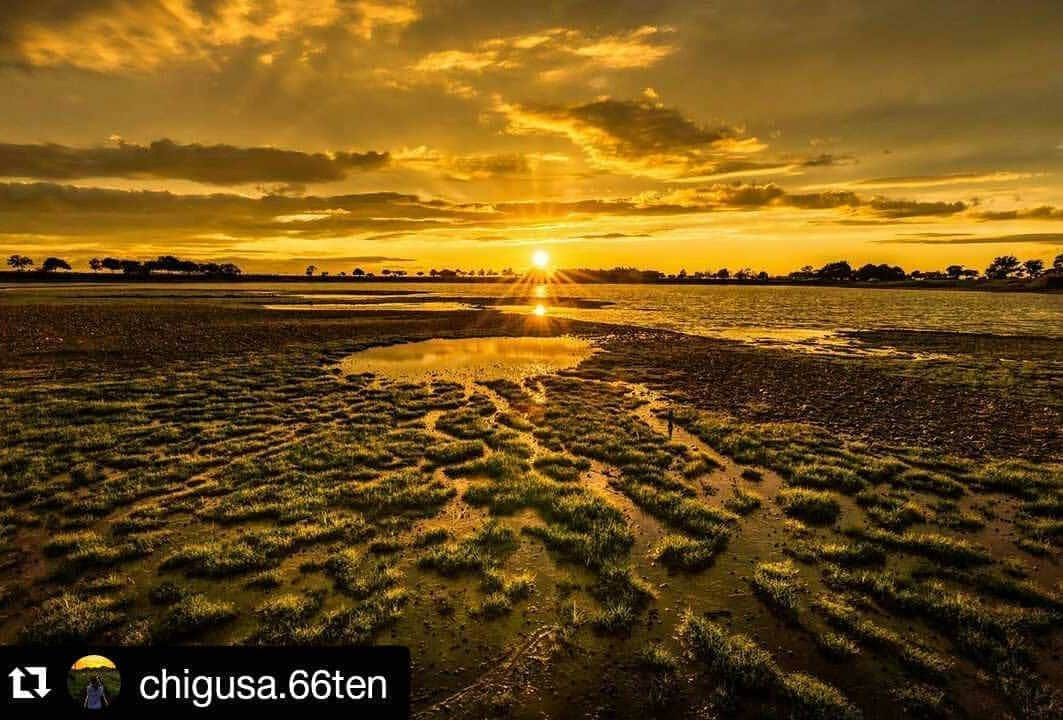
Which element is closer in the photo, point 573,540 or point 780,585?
point 780,585

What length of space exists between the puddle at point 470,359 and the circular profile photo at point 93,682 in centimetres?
2655

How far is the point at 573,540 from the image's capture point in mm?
11961

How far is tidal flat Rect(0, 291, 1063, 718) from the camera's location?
7.91 metres

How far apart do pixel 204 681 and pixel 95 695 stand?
114cm

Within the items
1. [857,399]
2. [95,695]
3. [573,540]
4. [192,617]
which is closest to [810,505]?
[573,540]

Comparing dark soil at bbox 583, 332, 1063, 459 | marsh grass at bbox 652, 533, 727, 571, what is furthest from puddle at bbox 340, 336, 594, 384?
marsh grass at bbox 652, 533, 727, 571

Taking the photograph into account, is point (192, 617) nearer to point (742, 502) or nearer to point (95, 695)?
point (95, 695)

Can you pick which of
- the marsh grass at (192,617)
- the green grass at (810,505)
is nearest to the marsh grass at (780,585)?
the green grass at (810,505)

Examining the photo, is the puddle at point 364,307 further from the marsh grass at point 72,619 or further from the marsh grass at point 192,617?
the marsh grass at point 192,617

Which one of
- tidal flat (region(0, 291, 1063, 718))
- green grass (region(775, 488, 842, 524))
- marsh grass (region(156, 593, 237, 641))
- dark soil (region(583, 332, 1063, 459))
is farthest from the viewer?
dark soil (region(583, 332, 1063, 459))

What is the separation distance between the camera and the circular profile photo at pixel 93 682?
18.6 ft

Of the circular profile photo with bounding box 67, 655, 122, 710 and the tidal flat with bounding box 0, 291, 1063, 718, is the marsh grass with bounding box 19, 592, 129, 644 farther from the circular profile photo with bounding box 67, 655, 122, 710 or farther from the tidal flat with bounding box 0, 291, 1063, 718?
the circular profile photo with bounding box 67, 655, 122, 710

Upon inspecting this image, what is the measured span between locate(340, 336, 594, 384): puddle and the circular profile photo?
Result: 2655 centimetres

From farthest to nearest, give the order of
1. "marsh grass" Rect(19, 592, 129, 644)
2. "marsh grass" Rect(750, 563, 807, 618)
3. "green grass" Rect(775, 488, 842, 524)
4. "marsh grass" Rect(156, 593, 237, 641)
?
"green grass" Rect(775, 488, 842, 524)
"marsh grass" Rect(750, 563, 807, 618)
"marsh grass" Rect(156, 593, 237, 641)
"marsh grass" Rect(19, 592, 129, 644)
